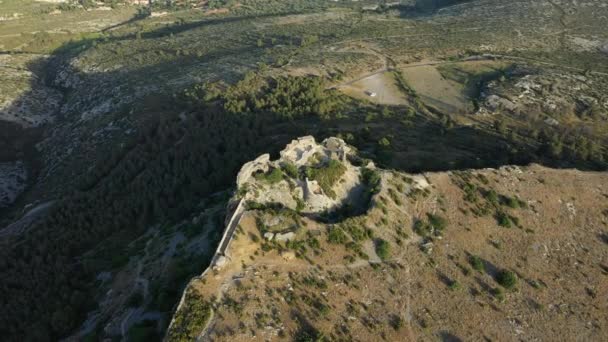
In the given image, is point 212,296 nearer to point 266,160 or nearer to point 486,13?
point 266,160

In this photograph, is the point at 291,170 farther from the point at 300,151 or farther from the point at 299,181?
the point at 300,151

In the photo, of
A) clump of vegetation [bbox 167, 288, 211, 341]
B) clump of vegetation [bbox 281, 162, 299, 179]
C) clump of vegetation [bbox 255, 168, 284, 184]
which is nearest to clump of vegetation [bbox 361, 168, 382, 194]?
clump of vegetation [bbox 281, 162, 299, 179]

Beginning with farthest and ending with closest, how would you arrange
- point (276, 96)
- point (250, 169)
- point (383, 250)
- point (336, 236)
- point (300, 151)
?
1. point (276, 96)
2. point (300, 151)
3. point (250, 169)
4. point (383, 250)
5. point (336, 236)

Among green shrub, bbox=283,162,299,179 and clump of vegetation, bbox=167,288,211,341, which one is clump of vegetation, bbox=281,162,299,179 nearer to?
green shrub, bbox=283,162,299,179

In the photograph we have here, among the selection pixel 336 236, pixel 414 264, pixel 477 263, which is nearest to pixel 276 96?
pixel 336 236

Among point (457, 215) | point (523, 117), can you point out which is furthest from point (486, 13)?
point (457, 215)
